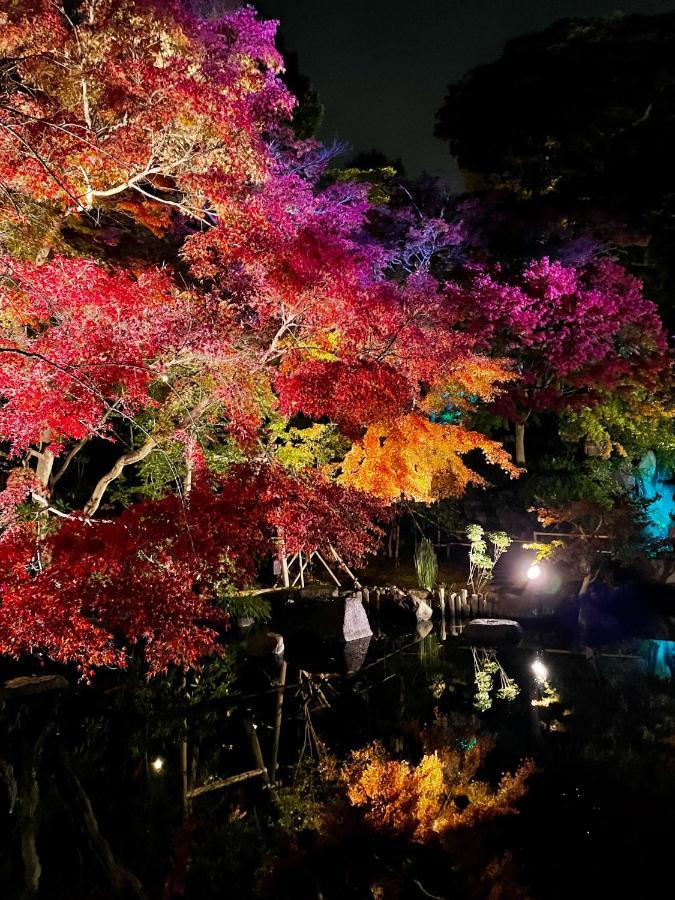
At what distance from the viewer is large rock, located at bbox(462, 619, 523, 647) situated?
1042cm

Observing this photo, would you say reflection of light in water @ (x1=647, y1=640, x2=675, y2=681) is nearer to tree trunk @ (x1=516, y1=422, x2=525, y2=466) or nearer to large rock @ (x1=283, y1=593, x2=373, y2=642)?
large rock @ (x1=283, y1=593, x2=373, y2=642)

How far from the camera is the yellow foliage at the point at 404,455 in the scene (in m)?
11.4

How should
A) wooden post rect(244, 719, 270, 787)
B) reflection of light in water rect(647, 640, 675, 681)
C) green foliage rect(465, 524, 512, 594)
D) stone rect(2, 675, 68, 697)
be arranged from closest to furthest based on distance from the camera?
wooden post rect(244, 719, 270, 787)
stone rect(2, 675, 68, 697)
reflection of light in water rect(647, 640, 675, 681)
green foliage rect(465, 524, 512, 594)

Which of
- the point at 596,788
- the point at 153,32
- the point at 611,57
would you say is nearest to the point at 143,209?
the point at 153,32

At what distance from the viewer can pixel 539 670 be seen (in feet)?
28.2

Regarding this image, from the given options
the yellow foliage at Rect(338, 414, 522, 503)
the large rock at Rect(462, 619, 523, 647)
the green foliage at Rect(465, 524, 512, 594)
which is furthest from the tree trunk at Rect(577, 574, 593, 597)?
the yellow foliage at Rect(338, 414, 522, 503)

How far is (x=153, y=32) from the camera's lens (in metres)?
6.52

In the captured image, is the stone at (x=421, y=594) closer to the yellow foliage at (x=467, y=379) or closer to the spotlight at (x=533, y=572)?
the spotlight at (x=533, y=572)

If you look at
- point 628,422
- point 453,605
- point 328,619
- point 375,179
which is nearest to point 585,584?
point 453,605

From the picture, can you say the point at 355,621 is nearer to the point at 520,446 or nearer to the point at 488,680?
the point at 488,680

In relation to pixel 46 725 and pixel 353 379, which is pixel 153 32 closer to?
pixel 353 379

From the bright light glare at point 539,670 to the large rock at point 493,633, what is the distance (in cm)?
129

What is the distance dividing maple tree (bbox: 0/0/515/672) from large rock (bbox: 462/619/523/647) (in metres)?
2.76

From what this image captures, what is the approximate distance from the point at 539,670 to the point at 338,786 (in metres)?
4.45
